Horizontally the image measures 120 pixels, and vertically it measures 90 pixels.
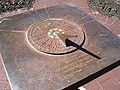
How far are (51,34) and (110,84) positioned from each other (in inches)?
53.0

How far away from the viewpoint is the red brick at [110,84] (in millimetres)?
3342

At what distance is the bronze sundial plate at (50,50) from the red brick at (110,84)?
2.00 feet

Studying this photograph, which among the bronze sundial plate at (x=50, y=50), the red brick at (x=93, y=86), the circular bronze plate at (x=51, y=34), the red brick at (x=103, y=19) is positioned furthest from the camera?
the red brick at (x=103, y=19)

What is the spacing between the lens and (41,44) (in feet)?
10.2

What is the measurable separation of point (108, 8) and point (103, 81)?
94.2 inches

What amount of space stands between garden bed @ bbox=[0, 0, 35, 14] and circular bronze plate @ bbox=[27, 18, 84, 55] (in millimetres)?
1779

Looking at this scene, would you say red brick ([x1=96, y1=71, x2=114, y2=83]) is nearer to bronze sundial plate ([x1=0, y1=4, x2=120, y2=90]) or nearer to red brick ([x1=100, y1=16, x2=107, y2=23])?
bronze sundial plate ([x1=0, y1=4, x2=120, y2=90])

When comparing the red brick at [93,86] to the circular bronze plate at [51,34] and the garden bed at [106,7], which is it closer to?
the circular bronze plate at [51,34]

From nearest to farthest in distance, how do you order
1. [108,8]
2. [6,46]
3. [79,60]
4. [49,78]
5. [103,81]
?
[49,78], [79,60], [6,46], [103,81], [108,8]

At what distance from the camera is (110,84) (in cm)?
340

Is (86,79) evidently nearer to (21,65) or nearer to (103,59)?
(103,59)

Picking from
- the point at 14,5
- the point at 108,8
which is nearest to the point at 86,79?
the point at 108,8

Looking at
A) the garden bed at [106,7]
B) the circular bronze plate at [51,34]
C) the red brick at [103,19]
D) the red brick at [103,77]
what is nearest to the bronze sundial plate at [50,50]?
the circular bronze plate at [51,34]

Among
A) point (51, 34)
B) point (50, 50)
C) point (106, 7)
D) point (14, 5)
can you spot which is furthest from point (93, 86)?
point (14, 5)
